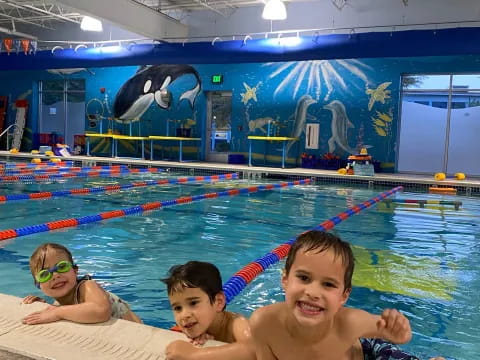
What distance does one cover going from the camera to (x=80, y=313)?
2.20 m

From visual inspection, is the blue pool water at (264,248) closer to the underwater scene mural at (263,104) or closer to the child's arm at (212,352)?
the child's arm at (212,352)

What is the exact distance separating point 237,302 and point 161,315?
53cm

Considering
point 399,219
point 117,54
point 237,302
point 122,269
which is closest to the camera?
point 237,302

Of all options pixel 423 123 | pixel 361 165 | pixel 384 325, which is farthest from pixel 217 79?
pixel 384 325

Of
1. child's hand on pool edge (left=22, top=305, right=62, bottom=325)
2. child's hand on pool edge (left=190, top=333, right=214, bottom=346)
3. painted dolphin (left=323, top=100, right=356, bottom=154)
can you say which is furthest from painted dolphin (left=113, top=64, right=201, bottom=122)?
child's hand on pool edge (left=190, top=333, right=214, bottom=346)

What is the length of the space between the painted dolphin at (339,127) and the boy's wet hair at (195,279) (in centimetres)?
1281

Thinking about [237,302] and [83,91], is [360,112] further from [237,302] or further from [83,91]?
[237,302]

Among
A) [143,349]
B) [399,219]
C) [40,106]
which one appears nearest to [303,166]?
[399,219]

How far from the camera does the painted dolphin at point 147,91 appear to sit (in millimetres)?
16469

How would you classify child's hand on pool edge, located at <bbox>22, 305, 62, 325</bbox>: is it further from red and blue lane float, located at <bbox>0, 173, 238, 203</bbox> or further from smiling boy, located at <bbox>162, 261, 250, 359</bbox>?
red and blue lane float, located at <bbox>0, 173, 238, 203</bbox>

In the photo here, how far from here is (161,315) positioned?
3.18m

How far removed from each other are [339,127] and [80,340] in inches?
514

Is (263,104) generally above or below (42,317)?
above

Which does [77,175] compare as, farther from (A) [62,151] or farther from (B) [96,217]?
(B) [96,217]
